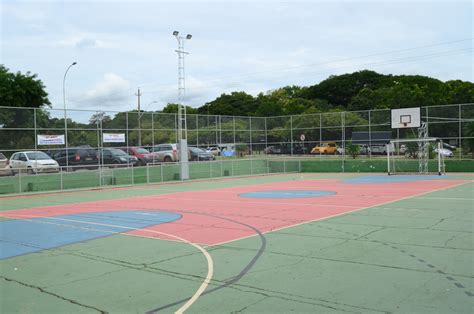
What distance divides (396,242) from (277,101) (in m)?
89.2

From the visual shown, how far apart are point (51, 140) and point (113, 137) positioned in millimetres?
3729

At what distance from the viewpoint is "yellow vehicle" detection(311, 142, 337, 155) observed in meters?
38.4

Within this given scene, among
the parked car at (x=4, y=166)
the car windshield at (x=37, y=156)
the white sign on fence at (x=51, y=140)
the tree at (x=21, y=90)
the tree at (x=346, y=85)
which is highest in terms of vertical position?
the tree at (x=346, y=85)

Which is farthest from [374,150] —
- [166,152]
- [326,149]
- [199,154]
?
[166,152]

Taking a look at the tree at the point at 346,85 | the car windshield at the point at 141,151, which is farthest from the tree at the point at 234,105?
the car windshield at the point at 141,151

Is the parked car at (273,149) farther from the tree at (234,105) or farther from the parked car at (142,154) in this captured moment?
the tree at (234,105)

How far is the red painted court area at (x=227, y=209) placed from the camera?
10745mm

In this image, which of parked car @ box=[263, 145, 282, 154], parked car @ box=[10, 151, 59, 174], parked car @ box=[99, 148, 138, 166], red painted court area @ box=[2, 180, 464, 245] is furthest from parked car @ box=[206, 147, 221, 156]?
red painted court area @ box=[2, 180, 464, 245]

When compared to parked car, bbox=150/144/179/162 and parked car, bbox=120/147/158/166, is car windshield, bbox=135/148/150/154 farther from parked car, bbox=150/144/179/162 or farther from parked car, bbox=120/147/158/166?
parked car, bbox=150/144/179/162

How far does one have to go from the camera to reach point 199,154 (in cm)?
3412

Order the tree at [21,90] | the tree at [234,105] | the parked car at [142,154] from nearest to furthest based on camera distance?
the parked car at [142,154], the tree at [21,90], the tree at [234,105]

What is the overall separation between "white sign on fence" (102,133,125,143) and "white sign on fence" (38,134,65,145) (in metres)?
2.55

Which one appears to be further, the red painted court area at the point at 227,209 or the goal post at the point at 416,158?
the goal post at the point at 416,158

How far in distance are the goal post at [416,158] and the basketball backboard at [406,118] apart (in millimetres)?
1210
